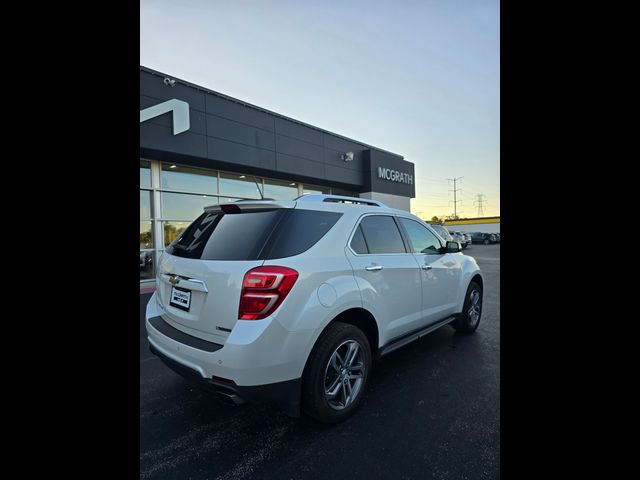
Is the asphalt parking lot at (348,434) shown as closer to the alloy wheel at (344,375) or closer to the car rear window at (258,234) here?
the alloy wheel at (344,375)

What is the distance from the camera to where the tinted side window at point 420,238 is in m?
3.60

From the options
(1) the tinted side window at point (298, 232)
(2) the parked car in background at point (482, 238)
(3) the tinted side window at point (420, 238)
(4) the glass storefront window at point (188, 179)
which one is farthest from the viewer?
(2) the parked car in background at point (482, 238)

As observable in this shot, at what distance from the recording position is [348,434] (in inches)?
94.0

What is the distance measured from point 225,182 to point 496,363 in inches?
415

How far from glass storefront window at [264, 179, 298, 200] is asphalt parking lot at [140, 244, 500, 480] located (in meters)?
10.2

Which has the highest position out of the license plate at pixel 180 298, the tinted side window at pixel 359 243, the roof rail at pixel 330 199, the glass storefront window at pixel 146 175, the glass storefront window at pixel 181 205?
the glass storefront window at pixel 146 175

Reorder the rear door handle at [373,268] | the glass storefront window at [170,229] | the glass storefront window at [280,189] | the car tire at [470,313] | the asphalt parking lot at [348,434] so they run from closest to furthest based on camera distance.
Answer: the asphalt parking lot at [348,434] < the rear door handle at [373,268] < the car tire at [470,313] < the glass storefront window at [170,229] < the glass storefront window at [280,189]

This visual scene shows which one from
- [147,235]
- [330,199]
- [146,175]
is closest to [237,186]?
[146,175]

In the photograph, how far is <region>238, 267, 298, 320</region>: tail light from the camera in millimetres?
2119

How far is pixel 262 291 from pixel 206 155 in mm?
9200

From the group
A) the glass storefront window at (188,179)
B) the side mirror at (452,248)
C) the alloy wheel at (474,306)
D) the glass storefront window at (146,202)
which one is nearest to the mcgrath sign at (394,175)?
the glass storefront window at (188,179)
